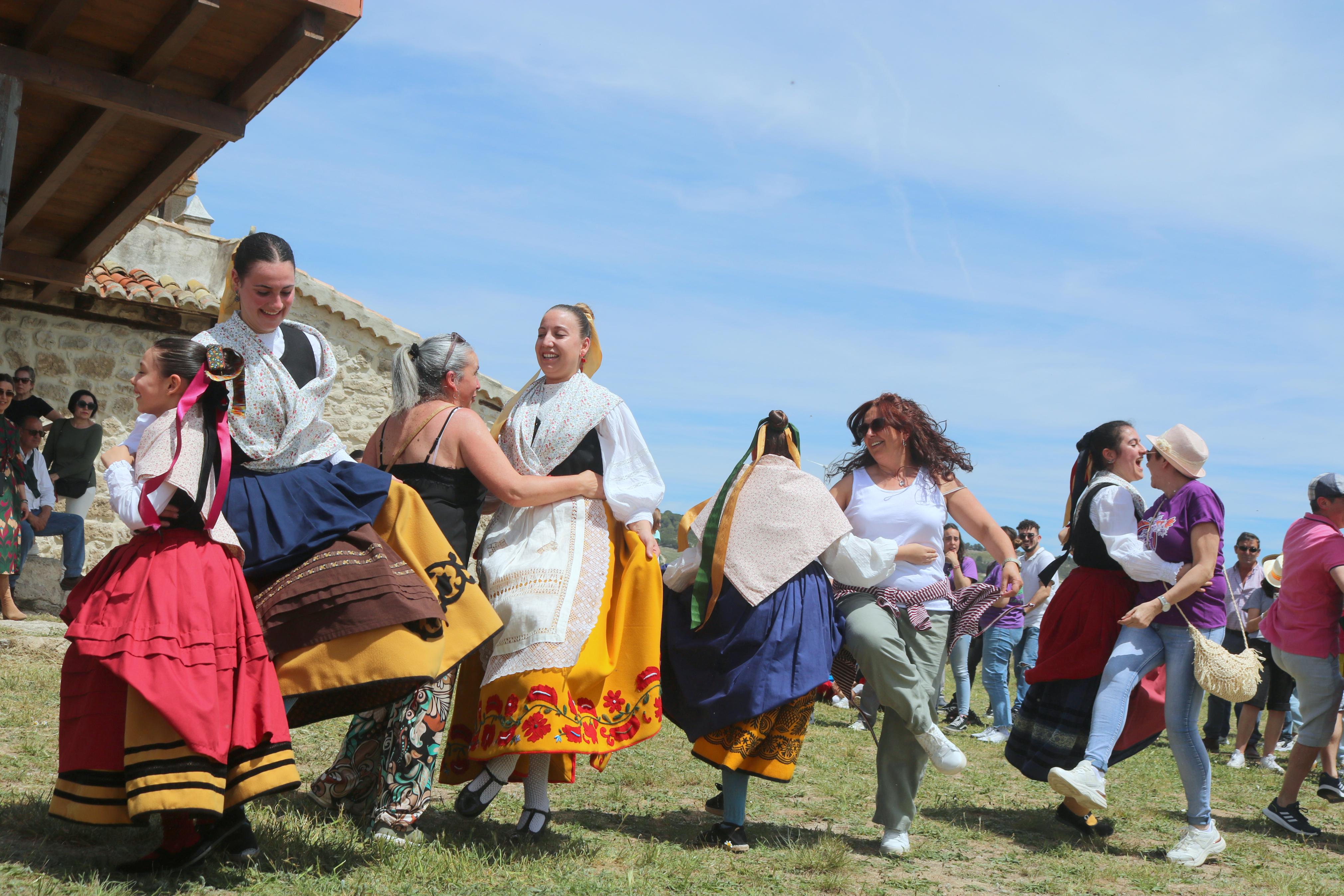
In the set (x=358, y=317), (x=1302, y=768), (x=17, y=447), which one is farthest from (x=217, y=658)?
(x=358, y=317)

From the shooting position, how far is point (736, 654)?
4395 millimetres

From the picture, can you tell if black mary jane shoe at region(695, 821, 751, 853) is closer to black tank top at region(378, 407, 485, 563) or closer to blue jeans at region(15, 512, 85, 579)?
black tank top at region(378, 407, 485, 563)

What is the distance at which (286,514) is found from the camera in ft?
11.3

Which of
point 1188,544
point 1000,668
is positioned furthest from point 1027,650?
point 1188,544

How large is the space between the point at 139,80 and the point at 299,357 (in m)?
3.94

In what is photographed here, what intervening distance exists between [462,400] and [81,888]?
210 centimetres

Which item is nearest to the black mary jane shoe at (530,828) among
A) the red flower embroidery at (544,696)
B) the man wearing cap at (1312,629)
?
the red flower embroidery at (544,696)

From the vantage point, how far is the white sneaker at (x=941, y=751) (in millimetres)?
4422

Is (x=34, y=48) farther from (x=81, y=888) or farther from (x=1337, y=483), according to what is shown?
(x=1337, y=483)

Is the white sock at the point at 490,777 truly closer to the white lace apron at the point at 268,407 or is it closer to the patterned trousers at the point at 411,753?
the patterned trousers at the point at 411,753

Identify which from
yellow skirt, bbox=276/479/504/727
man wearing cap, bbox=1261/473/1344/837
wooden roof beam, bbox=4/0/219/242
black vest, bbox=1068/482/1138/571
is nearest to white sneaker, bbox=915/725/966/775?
black vest, bbox=1068/482/1138/571

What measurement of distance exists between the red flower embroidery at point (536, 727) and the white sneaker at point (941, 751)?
1.53m

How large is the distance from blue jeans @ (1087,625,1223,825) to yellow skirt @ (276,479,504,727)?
9.03 ft

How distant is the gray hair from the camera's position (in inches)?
170
